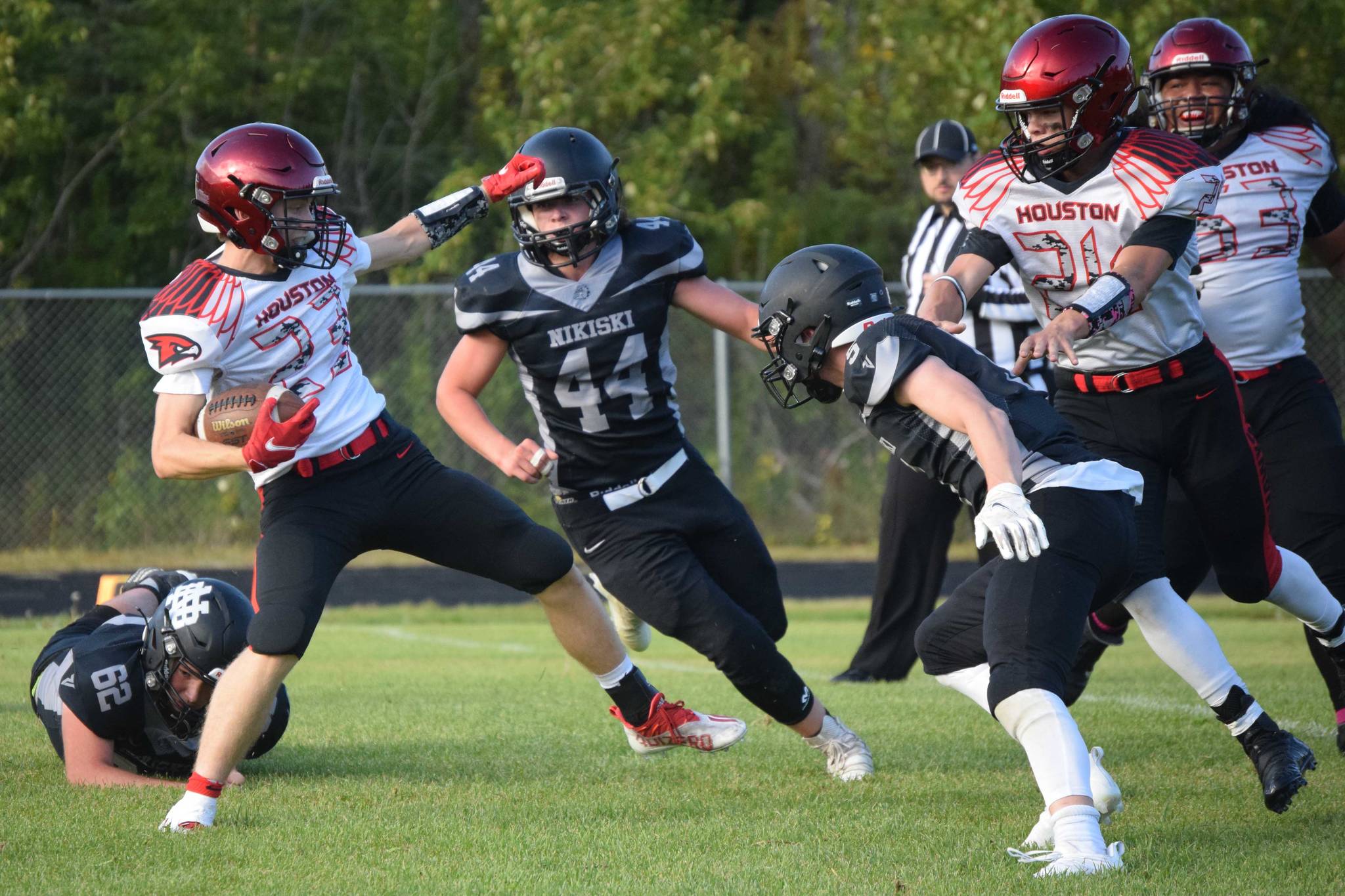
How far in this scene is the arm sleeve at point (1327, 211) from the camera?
17.3 feet

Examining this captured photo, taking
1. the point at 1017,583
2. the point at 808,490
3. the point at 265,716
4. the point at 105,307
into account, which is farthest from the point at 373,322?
the point at 1017,583

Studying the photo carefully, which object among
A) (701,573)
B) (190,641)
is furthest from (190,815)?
(701,573)

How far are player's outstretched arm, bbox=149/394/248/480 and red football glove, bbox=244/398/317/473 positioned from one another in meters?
0.05

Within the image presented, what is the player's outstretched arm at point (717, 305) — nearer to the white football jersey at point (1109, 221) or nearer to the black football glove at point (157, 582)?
the white football jersey at point (1109, 221)

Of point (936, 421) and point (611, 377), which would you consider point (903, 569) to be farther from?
point (936, 421)

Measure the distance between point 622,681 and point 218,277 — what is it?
1.78 m

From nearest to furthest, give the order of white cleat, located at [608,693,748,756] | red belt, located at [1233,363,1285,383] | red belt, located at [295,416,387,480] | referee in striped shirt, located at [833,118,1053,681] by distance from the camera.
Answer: red belt, located at [295,416,387,480] → white cleat, located at [608,693,748,756] → red belt, located at [1233,363,1285,383] → referee in striped shirt, located at [833,118,1053,681]

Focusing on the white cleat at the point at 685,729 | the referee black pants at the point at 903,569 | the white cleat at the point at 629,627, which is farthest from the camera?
the referee black pants at the point at 903,569

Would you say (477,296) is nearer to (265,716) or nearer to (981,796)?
(265,716)

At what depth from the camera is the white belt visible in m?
4.78

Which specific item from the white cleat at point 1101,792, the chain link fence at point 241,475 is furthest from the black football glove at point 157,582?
the chain link fence at point 241,475

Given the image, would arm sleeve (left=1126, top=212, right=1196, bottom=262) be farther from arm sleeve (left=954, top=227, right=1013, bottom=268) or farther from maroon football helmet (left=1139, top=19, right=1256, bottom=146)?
maroon football helmet (left=1139, top=19, right=1256, bottom=146)

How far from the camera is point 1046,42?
4.24 metres

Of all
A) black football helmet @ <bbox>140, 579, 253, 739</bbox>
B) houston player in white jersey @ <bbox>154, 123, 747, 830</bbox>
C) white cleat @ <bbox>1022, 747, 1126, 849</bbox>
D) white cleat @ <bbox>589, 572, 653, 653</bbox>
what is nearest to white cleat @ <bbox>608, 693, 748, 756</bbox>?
houston player in white jersey @ <bbox>154, 123, 747, 830</bbox>
